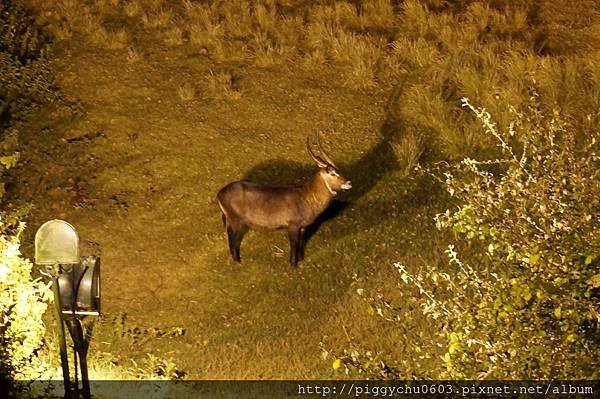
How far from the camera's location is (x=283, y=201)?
9312mm

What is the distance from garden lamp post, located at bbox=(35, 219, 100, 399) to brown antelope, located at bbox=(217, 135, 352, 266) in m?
2.28

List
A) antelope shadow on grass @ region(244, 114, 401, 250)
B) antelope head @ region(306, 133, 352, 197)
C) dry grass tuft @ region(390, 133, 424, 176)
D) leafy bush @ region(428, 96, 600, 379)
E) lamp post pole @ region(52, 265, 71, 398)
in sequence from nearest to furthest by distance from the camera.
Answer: leafy bush @ region(428, 96, 600, 379) < lamp post pole @ region(52, 265, 71, 398) < antelope head @ region(306, 133, 352, 197) < antelope shadow on grass @ region(244, 114, 401, 250) < dry grass tuft @ region(390, 133, 424, 176)

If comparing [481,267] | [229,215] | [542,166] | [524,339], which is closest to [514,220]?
[542,166]

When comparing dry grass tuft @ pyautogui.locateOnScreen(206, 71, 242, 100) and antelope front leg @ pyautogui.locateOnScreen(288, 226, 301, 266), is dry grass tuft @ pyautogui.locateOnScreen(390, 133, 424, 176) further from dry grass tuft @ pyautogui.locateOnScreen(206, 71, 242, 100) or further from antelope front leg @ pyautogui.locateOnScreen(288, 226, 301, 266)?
dry grass tuft @ pyautogui.locateOnScreen(206, 71, 242, 100)

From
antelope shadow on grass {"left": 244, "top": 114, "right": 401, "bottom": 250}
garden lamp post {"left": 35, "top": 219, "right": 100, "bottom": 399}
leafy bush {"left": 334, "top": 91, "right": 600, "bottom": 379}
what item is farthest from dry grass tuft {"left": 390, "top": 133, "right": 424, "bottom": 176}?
leafy bush {"left": 334, "top": 91, "right": 600, "bottom": 379}

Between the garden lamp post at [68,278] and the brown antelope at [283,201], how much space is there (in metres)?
2.28

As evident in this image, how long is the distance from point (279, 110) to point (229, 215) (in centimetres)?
325

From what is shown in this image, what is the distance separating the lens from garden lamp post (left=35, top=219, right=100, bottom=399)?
6.61 meters

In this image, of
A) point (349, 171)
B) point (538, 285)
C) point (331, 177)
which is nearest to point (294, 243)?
point (331, 177)

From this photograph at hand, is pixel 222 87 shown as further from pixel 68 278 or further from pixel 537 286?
pixel 537 286

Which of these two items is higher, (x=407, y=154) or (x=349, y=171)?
(x=407, y=154)

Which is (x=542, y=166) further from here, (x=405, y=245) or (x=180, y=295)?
(x=180, y=295)

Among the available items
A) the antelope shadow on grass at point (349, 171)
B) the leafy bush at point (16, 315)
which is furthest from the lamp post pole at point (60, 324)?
the antelope shadow on grass at point (349, 171)

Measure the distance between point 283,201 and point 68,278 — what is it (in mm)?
2765
